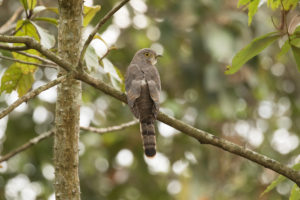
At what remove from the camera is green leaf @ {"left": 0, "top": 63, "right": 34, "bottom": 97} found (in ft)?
12.9

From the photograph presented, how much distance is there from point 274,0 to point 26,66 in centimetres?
188

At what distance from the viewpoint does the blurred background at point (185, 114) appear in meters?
8.09

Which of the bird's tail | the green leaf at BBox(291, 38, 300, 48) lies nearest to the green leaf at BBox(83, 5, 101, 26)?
the bird's tail

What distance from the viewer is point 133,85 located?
4504 millimetres

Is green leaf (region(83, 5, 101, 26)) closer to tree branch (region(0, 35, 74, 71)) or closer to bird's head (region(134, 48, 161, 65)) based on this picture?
tree branch (region(0, 35, 74, 71))

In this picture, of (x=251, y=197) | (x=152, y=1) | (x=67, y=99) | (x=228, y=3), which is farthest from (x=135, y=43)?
(x=67, y=99)

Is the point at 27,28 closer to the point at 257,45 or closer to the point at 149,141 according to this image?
the point at 149,141

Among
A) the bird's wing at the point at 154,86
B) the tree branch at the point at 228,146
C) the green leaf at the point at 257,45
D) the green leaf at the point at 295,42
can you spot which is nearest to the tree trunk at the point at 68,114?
the tree branch at the point at 228,146

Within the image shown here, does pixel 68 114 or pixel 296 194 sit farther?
pixel 68 114

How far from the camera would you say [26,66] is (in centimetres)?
392

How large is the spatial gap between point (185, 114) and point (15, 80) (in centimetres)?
559

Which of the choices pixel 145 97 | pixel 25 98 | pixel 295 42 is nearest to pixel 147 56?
pixel 145 97

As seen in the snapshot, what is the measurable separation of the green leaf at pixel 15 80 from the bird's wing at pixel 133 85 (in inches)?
31.4

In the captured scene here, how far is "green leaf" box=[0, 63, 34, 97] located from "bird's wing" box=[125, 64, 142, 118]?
0.80 m
